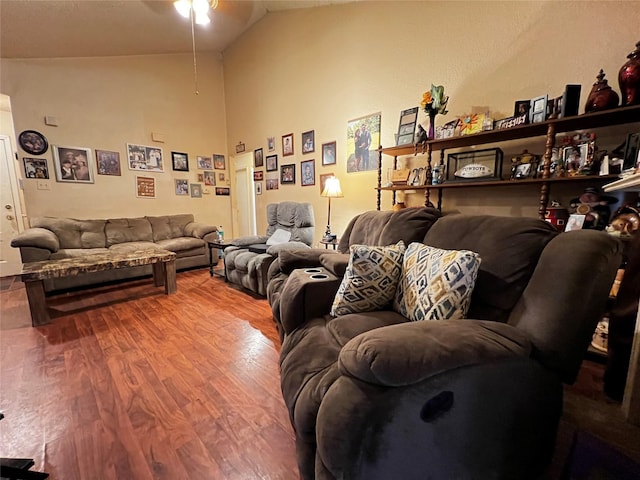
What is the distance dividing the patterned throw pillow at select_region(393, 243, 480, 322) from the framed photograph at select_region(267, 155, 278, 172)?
348 centimetres

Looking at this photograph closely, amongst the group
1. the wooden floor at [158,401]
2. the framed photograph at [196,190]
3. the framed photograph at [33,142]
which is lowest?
the wooden floor at [158,401]

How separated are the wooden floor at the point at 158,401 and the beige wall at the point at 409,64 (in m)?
1.77

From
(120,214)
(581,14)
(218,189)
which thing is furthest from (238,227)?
(581,14)

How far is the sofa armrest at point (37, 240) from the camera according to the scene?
280cm

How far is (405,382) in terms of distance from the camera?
0.69m

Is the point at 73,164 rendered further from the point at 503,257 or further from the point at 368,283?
the point at 503,257

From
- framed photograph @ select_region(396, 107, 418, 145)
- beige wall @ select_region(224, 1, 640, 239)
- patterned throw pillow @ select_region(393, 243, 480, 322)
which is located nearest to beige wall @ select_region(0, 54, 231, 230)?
beige wall @ select_region(224, 1, 640, 239)

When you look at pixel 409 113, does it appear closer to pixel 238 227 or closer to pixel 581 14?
pixel 581 14

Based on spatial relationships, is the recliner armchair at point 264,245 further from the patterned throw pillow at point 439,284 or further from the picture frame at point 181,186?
the picture frame at point 181,186

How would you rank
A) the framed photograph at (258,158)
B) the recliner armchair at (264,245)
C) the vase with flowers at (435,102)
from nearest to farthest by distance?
the vase with flowers at (435,102) < the recliner armchair at (264,245) < the framed photograph at (258,158)

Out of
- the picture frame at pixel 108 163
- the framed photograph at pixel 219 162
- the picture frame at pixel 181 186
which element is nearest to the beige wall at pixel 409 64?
the framed photograph at pixel 219 162

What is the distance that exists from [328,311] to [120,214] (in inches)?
165

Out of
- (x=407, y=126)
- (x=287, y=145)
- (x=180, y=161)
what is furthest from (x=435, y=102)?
(x=180, y=161)

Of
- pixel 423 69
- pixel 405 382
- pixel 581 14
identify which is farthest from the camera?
pixel 423 69
